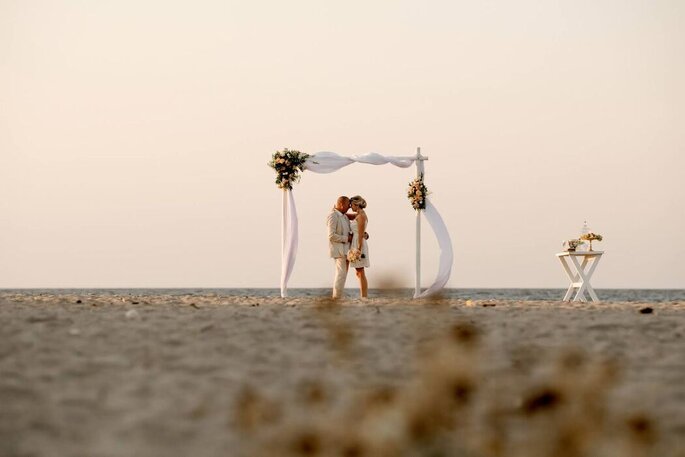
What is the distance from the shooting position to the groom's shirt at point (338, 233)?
527 inches

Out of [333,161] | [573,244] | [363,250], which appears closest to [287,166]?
[333,161]

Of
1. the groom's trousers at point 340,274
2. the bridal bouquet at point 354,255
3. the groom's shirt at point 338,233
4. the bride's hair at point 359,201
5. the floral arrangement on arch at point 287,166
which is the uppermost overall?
the floral arrangement on arch at point 287,166

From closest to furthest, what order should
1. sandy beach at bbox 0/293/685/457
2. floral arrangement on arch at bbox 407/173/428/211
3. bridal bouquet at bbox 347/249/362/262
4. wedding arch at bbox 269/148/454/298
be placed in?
sandy beach at bbox 0/293/685/457
bridal bouquet at bbox 347/249/362/262
wedding arch at bbox 269/148/454/298
floral arrangement on arch at bbox 407/173/428/211

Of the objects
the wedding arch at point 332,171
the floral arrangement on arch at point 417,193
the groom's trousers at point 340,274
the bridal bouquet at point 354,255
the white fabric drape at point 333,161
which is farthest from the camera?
the floral arrangement on arch at point 417,193

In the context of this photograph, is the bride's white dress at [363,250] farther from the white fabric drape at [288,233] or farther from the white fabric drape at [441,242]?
the white fabric drape at [441,242]

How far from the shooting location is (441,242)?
50.0 ft

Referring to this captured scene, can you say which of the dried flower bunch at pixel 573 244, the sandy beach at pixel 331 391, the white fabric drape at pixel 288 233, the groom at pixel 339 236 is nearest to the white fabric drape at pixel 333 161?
the white fabric drape at pixel 288 233

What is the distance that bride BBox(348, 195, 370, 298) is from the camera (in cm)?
1337

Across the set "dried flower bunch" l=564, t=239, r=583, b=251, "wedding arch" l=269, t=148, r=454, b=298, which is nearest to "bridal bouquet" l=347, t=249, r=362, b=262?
"wedding arch" l=269, t=148, r=454, b=298

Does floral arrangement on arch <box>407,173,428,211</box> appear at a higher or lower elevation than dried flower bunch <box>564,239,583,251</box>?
higher

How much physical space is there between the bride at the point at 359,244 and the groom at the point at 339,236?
0.37ft

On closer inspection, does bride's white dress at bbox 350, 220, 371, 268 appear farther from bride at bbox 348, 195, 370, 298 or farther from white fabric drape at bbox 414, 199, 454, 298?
white fabric drape at bbox 414, 199, 454, 298

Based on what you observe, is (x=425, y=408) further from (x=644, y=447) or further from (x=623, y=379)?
(x=623, y=379)

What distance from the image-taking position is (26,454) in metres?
3.38
